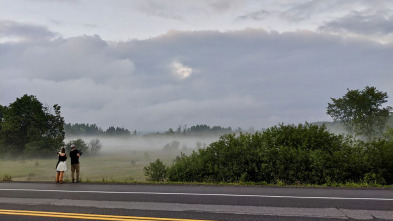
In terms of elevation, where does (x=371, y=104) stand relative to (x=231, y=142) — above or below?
above

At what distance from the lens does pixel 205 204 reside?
10164 millimetres

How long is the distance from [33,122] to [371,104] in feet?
229

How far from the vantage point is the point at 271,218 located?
27.0ft

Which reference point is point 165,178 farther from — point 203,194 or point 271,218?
point 271,218

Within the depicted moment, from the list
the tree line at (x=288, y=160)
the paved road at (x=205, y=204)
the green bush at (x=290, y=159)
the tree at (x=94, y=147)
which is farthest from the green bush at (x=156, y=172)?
the tree at (x=94, y=147)

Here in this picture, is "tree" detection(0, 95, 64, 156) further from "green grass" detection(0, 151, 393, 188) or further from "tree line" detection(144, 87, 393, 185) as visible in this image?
"tree line" detection(144, 87, 393, 185)

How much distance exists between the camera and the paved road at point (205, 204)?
865 centimetres

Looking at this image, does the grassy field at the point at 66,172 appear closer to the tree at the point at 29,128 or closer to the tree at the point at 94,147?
the tree at the point at 29,128

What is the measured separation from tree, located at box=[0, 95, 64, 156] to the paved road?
58.6 metres

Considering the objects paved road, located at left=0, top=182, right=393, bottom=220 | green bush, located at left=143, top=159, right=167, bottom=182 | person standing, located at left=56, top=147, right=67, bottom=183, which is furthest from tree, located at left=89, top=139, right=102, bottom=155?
paved road, located at left=0, top=182, right=393, bottom=220

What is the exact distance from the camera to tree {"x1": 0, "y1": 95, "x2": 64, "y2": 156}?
6669 centimetres

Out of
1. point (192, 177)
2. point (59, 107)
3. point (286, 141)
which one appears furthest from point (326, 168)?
point (59, 107)

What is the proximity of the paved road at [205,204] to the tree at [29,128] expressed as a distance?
2308 inches

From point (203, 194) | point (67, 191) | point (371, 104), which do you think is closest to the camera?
point (203, 194)
